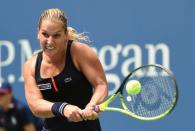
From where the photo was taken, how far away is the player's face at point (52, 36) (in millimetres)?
4082

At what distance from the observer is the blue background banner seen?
632 centimetres

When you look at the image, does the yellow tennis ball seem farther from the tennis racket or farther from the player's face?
the player's face

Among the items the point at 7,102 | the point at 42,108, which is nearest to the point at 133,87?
the point at 42,108

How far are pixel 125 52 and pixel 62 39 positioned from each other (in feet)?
7.58

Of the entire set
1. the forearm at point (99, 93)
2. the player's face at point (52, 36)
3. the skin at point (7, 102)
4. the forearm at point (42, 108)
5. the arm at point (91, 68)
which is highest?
the player's face at point (52, 36)

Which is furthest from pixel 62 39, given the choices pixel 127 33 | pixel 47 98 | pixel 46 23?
pixel 127 33

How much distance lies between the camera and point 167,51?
249 inches

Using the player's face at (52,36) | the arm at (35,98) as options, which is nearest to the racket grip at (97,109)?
the arm at (35,98)

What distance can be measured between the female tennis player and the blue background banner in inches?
80.9

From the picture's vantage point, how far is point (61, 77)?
423 cm

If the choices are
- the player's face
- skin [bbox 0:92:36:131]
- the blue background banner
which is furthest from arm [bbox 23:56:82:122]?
the blue background banner

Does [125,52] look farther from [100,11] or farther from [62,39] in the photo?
[62,39]

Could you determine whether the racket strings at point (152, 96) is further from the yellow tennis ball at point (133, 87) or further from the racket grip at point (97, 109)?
the racket grip at point (97, 109)

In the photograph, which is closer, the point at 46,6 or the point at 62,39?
the point at 62,39
